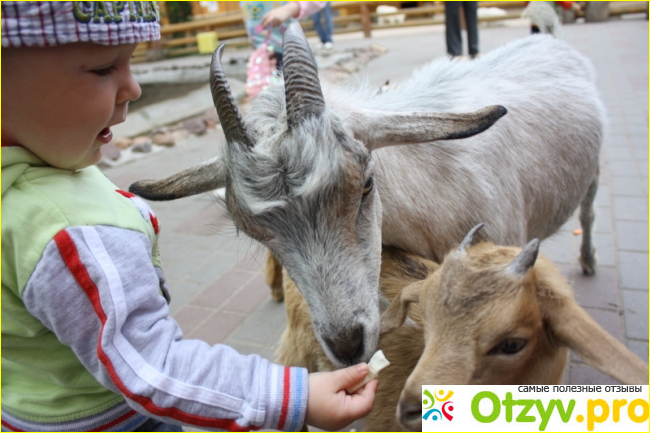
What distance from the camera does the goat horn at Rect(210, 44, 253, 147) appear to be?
6.23 feet

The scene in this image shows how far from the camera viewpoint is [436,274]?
1686mm

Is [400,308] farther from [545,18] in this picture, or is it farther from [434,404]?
[545,18]

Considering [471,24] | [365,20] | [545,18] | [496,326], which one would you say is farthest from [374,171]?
[365,20]

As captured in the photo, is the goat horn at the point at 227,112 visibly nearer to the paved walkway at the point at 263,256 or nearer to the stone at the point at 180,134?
the paved walkway at the point at 263,256

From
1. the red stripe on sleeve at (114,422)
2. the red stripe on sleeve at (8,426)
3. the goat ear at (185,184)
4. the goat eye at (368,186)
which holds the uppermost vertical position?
the goat ear at (185,184)

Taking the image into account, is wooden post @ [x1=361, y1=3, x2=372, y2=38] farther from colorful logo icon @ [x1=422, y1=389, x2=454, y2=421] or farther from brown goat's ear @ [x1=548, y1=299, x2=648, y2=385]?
colorful logo icon @ [x1=422, y1=389, x2=454, y2=421]

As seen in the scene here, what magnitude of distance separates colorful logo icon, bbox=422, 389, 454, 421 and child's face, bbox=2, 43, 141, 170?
3.85 ft

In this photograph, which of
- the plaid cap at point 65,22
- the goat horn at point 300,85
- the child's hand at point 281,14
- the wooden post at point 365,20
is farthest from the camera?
the wooden post at point 365,20

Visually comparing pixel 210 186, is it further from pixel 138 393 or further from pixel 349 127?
pixel 138 393

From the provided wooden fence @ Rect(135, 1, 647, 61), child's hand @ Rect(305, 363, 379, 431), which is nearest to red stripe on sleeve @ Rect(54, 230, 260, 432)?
child's hand @ Rect(305, 363, 379, 431)

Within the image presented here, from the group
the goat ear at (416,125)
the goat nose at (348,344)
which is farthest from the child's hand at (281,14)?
the goat nose at (348,344)

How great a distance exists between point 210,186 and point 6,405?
3.37 ft

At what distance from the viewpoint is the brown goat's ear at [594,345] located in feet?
4.16

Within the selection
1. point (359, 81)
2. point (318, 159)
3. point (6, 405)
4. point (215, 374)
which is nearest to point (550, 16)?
point (359, 81)
